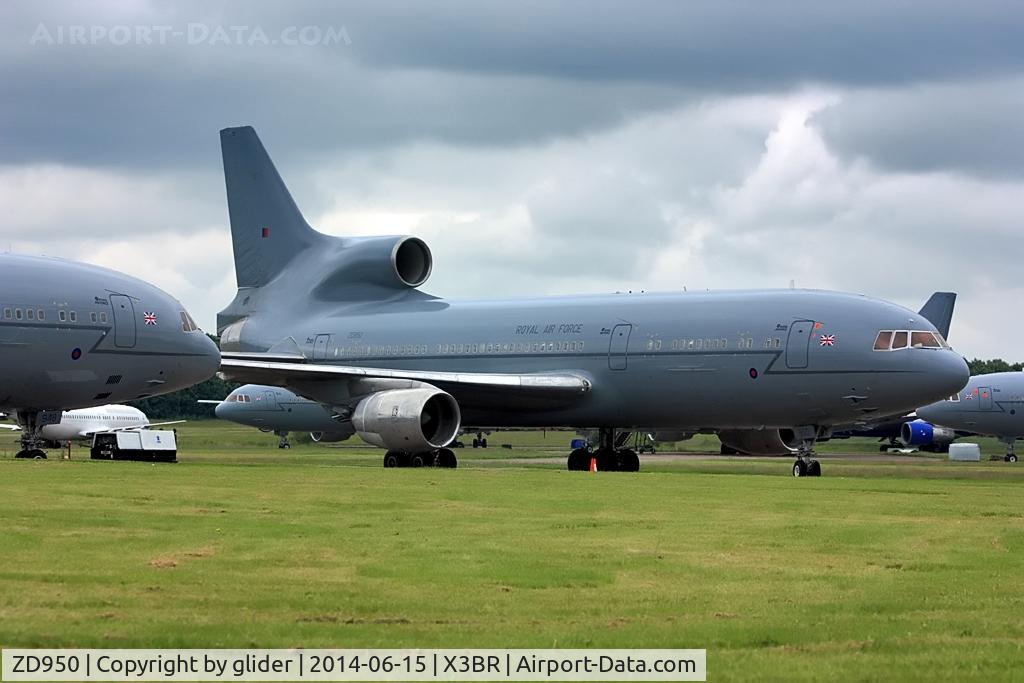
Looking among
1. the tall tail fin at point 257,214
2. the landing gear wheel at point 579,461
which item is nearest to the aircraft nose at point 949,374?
the landing gear wheel at point 579,461

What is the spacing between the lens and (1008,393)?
282ft

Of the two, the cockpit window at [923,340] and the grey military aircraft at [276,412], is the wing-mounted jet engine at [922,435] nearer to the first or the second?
the grey military aircraft at [276,412]

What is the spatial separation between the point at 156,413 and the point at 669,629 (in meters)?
131

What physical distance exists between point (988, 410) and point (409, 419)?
53930mm

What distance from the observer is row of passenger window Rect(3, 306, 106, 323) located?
34.2 metres

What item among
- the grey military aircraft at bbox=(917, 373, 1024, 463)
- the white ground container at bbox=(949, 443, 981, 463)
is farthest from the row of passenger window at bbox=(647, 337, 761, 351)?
the grey military aircraft at bbox=(917, 373, 1024, 463)

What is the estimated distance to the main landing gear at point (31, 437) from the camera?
36.7m

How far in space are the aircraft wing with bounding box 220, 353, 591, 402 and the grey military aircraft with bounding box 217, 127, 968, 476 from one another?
2.6 inches

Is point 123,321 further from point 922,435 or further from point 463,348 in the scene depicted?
point 922,435

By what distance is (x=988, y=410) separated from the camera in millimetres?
86062

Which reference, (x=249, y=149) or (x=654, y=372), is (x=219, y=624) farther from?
(x=249, y=149)

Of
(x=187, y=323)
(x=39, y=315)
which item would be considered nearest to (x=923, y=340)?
(x=187, y=323)

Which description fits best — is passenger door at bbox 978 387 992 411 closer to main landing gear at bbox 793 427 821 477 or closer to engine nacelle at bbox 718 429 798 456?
engine nacelle at bbox 718 429 798 456

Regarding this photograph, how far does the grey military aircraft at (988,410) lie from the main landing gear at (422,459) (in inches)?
1929
